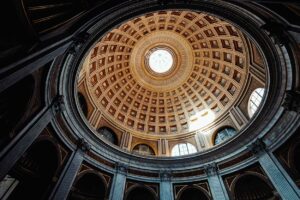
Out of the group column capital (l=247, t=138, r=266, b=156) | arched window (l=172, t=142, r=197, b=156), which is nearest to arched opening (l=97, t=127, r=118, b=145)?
arched window (l=172, t=142, r=197, b=156)


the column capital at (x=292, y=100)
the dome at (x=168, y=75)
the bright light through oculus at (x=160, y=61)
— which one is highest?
the bright light through oculus at (x=160, y=61)

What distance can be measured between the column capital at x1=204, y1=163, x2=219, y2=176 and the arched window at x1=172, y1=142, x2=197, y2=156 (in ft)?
13.4

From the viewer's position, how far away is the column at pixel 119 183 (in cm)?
1552

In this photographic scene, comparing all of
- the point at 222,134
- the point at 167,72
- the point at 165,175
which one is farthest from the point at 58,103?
the point at 167,72

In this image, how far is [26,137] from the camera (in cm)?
1111

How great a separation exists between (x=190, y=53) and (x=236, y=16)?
14117 millimetres

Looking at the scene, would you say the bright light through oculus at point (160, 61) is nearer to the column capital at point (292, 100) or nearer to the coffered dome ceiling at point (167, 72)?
the coffered dome ceiling at point (167, 72)

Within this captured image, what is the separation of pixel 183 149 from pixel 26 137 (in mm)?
16126

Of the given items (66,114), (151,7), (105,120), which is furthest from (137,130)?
(151,7)

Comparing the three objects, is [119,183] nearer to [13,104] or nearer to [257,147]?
[13,104]

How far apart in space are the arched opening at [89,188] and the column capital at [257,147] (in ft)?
39.6

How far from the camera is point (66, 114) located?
15.7 m

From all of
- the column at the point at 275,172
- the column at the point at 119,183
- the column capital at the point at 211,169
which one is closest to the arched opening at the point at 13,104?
the column at the point at 119,183

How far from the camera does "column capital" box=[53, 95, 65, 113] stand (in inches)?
555
